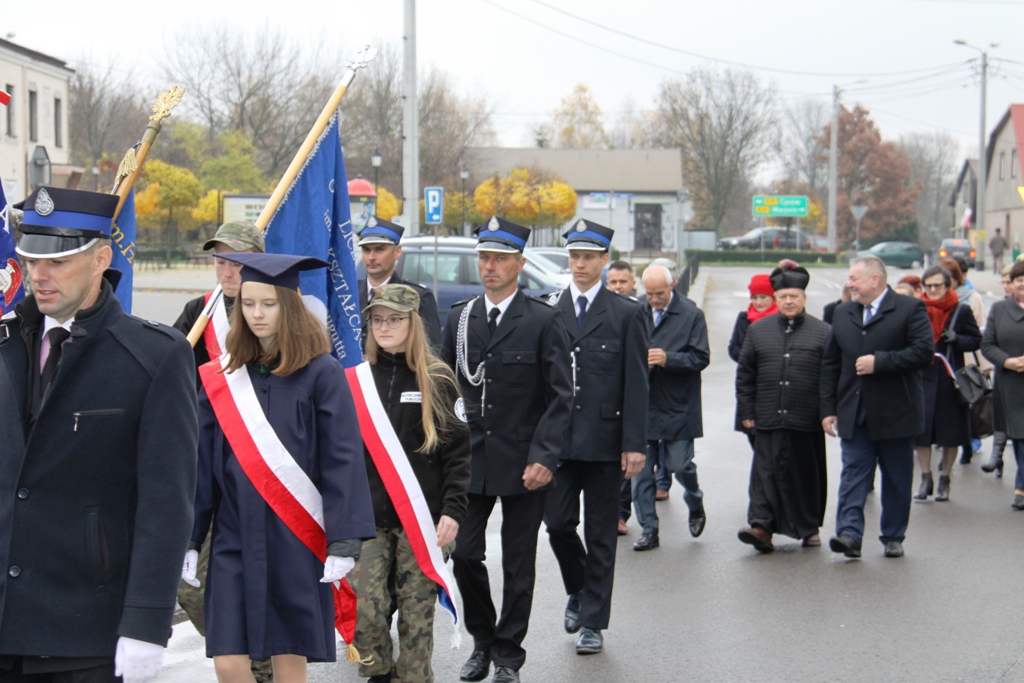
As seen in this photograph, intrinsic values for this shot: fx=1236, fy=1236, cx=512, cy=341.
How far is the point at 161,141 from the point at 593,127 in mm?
51133

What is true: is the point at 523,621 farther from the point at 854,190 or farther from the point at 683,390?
the point at 854,190

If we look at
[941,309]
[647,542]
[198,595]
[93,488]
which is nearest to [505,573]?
[198,595]

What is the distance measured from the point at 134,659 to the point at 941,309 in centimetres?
947

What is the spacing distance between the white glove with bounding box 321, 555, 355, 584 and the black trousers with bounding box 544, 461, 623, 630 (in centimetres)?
239

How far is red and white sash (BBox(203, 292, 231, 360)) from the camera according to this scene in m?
5.43

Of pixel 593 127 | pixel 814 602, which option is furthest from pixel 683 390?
pixel 593 127

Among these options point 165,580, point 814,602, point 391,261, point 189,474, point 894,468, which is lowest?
point 814,602

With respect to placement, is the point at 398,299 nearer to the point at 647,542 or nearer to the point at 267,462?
the point at 267,462

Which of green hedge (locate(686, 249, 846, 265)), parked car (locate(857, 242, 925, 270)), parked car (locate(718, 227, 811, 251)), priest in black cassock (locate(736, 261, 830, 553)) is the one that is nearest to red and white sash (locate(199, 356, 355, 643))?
priest in black cassock (locate(736, 261, 830, 553))

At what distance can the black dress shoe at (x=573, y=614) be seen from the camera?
640 cm

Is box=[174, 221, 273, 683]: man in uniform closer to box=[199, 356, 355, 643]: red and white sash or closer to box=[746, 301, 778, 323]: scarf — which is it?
box=[199, 356, 355, 643]: red and white sash

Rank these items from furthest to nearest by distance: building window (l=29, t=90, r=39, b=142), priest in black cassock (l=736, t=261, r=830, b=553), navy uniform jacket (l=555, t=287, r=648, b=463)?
building window (l=29, t=90, r=39, b=142)
priest in black cassock (l=736, t=261, r=830, b=553)
navy uniform jacket (l=555, t=287, r=648, b=463)

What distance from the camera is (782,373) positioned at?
27.6 ft

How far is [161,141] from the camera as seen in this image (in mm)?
60094
